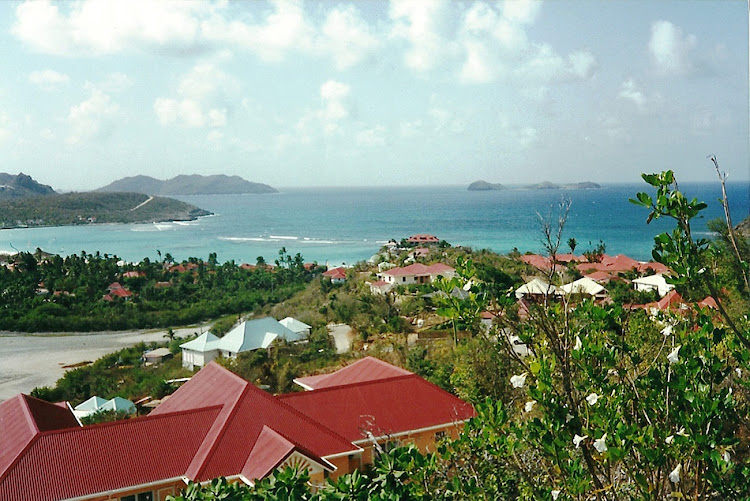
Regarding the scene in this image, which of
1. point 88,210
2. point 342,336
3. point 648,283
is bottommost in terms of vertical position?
point 342,336

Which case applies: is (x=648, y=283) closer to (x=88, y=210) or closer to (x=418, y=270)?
(x=418, y=270)

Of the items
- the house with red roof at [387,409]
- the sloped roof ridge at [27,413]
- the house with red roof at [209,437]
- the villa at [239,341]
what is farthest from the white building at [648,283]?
the sloped roof ridge at [27,413]

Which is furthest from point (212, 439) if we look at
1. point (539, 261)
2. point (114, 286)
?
point (114, 286)

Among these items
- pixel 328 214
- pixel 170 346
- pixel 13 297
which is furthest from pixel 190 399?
pixel 328 214

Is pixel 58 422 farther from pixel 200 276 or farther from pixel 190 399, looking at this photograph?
pixel 200 276

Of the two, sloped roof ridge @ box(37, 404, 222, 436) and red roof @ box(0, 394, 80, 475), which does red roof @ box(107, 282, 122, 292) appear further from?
sloped roof ridge @ box(37, 404, 222, 436)

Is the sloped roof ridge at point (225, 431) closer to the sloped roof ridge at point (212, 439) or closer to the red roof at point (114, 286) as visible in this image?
the sloped roof ridge at point (212, 439)
